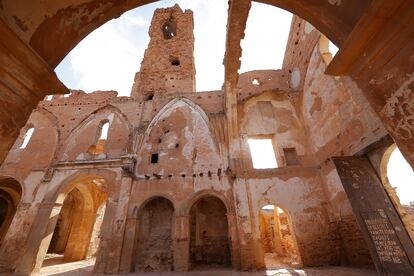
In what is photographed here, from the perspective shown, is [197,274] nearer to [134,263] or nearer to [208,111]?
[134,263]

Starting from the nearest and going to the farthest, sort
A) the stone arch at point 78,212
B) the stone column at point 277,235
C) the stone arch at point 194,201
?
1. the stone arch at point 78,212
2. the stone arch at point 194,201
3. the stone column at point 277,235

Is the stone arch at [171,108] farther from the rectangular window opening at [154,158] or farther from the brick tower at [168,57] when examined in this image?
the brick tower at [168,57]

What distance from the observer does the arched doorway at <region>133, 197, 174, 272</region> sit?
337 inches

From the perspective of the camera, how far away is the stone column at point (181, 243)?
7879 millimetres

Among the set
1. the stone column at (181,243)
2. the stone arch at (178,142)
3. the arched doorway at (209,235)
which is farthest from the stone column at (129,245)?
the arched doorway at (209,235)

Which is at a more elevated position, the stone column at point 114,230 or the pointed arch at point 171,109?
the pointed arch at point 171,109

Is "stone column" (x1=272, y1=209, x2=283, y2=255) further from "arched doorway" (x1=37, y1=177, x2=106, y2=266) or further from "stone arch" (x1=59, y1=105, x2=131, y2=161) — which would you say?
"arched doorway" (x1=37, y1=177, x2=106, y2=266)

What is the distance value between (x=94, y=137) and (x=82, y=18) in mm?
9821

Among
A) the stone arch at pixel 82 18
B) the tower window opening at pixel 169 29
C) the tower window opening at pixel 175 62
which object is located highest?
the tower window opening at pixel 169 29

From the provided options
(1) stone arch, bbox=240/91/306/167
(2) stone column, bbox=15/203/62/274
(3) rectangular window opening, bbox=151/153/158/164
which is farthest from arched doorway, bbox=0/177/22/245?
(1) stone arch, bbox=240/91/306/167

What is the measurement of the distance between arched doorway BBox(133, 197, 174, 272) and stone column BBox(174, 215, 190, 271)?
2.29 feet

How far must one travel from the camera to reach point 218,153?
1006 centimetres

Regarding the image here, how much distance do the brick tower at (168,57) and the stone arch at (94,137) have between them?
2114 mm

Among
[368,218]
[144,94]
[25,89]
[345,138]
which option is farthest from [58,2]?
[144,94]
